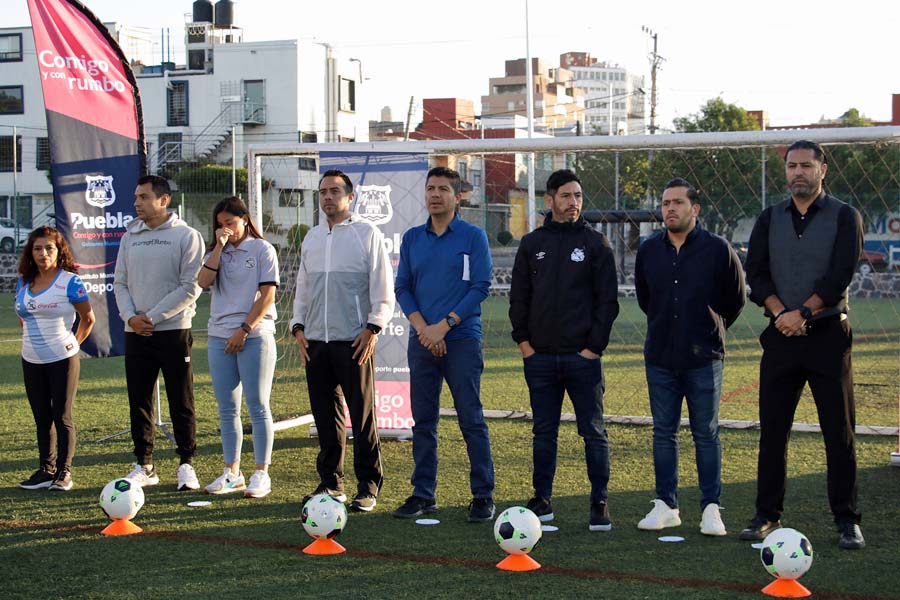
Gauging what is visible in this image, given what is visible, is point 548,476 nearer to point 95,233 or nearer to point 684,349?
point 684,349

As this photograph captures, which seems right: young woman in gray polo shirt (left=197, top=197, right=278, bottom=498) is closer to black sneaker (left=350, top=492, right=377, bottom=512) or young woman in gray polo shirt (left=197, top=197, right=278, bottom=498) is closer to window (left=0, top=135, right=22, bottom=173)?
black sneaker (left=350, top=492, right=377, bottom=512)

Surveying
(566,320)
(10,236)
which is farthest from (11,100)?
(566,320)

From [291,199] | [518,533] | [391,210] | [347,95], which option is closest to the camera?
[518,533]

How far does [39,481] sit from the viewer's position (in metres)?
6.82

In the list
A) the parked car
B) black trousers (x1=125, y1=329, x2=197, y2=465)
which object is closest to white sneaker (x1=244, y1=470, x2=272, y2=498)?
black trousers (x1=125, y1=329, x2=197, y2=465)

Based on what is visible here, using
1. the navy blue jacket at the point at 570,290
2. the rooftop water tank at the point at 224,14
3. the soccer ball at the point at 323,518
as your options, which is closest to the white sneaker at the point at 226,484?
the soccer ball at the point at 323,518

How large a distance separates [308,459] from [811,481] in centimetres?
351

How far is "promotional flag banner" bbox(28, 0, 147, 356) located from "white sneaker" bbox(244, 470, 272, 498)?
207 centimetres

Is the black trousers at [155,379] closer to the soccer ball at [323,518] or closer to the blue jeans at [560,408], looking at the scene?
the soccer ball at [323,518]

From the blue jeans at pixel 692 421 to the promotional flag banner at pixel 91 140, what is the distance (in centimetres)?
431

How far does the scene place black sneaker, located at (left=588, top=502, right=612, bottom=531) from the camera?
5656 mm

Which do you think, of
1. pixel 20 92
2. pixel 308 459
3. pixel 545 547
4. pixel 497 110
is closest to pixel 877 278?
pixel 308 459

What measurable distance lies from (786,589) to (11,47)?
46.7 meters

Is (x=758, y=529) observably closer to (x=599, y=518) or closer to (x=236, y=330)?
(x=599, y=518)
